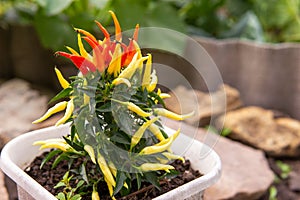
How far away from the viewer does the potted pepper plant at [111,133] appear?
0.95 m

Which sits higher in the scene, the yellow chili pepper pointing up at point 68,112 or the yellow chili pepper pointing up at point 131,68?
the yellow chili pepper pointing up at point 131,68

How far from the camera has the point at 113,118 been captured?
3.20 ft

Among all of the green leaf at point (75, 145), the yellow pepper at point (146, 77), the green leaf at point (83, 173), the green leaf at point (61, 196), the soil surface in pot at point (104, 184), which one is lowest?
the soil surface in pot at point (104, 184)

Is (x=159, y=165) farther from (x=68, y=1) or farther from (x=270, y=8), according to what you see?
(x=270, y=8)

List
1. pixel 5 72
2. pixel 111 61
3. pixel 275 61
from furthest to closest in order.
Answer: pixel 5 72
pixel 275 61
pixel 111 61

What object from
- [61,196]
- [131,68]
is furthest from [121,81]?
[61,196]

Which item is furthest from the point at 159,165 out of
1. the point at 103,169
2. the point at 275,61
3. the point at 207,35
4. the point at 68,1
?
the point at 207,35

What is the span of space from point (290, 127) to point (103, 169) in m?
1.19

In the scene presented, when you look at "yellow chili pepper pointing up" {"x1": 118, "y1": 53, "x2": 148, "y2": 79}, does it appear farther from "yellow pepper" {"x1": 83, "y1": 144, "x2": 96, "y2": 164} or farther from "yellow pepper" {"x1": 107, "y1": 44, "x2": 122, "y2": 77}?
"yellow pepper" {"x1": 83, "y1": 144, "x2": 96, "y2": 164}

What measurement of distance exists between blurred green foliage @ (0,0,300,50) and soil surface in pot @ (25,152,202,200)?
92 centimetres

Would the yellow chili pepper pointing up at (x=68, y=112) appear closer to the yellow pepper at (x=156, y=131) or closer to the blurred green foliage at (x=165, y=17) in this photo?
the yellow pepper at (x=156, y=131)

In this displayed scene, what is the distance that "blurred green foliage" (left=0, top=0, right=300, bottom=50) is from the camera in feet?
6.91

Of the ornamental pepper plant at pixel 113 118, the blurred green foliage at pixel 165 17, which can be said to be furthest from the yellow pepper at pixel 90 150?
the blurred green foliage at pixel 165 17

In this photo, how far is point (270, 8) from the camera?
2438 millimetres
